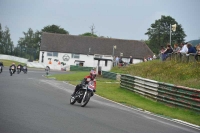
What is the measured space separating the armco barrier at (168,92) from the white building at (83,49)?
69.2 m

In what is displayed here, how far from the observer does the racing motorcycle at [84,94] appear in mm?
16516

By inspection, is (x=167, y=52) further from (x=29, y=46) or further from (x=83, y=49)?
(x=29, y=46)

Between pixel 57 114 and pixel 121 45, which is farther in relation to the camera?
pixel 121 45

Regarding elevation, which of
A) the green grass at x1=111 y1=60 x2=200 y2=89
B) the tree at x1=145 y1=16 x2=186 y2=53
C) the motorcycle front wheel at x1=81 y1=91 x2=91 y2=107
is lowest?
the motorcycle front wheel at x1=81 y1=91 x2=91 y2=107

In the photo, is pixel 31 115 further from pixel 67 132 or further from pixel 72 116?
pixel 67 132

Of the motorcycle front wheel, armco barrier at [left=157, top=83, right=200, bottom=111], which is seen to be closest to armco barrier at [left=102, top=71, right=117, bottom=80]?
armco barrier at [left=157, top=83, right=200, bottom=111]

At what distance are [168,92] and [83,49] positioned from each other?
77261 mm

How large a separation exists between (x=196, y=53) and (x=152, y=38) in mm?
83491

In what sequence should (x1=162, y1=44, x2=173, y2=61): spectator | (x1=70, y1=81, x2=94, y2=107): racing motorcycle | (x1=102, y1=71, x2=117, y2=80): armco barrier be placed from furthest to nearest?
1. (x1=102, y1=71, x2=117, y2=80): armco barrier
2. (x1=162, y1=44, x2=173, y2=61): spectator
3. (x1=70, y1=81, x2=94, y2=107): racing motorcycle

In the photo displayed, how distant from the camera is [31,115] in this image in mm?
11992

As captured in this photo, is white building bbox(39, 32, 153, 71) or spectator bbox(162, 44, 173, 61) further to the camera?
white building bbox(39, 32, 153, 71)

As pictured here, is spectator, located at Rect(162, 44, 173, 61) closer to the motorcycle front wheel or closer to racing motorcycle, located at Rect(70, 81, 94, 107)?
racing motorcycle, located at Rect(70, 81, 94, 107)

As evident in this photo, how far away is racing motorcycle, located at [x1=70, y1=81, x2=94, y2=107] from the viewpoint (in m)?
16.5

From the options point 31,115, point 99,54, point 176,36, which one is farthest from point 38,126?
point 176,36
